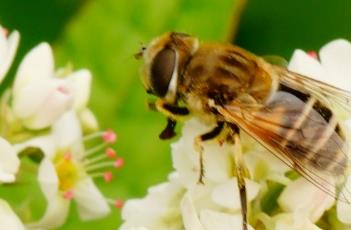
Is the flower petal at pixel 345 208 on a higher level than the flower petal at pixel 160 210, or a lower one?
higher

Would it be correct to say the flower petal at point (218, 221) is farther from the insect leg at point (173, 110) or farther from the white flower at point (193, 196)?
the insect leg at point (173, 110)

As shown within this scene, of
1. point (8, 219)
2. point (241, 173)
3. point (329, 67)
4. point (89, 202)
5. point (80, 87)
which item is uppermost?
point (329, 67)

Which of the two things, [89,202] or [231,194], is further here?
[89,202]

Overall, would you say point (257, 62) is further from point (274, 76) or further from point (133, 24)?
point (133, 24)

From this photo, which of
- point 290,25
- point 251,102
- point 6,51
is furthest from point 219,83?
point 290,25

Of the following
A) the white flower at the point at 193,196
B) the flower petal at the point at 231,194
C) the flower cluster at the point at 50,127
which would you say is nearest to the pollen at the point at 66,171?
the flower cluster at the point at 50,127

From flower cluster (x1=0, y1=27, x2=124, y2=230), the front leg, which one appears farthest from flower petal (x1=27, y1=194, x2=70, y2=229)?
the front leg

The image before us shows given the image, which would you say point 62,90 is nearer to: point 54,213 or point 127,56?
point 54,213
